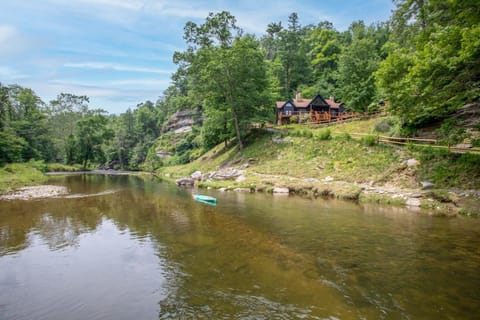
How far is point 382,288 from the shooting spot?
8812mm

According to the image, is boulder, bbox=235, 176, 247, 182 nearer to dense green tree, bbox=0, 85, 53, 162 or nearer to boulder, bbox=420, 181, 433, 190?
boulder, bbox=420, 181, 433, 190

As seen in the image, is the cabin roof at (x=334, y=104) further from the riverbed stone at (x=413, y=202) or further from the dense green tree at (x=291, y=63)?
the riverbed stone at (x=413, y=202)

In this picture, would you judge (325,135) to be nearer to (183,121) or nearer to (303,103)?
(303,103)

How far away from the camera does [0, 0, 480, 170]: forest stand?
1619 cm

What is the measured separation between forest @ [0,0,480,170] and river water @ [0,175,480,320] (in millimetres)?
8229

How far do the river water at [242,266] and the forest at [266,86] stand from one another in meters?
8.23

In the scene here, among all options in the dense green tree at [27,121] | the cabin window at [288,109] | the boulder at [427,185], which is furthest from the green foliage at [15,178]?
the cabin window at [288,109]

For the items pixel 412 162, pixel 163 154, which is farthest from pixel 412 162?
pixel 163 154

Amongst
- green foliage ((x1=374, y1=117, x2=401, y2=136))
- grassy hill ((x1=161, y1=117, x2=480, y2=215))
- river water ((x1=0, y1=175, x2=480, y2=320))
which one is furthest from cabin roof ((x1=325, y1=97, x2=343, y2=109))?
river water ((x1=0, y1=175, x2=480, y2=320))

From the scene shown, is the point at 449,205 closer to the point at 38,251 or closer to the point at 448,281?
the point at 448,281

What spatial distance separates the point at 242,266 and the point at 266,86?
4111 cm

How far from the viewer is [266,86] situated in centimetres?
4831

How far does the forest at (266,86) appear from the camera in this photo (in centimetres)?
1619

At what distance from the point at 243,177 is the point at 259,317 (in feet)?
91.8
